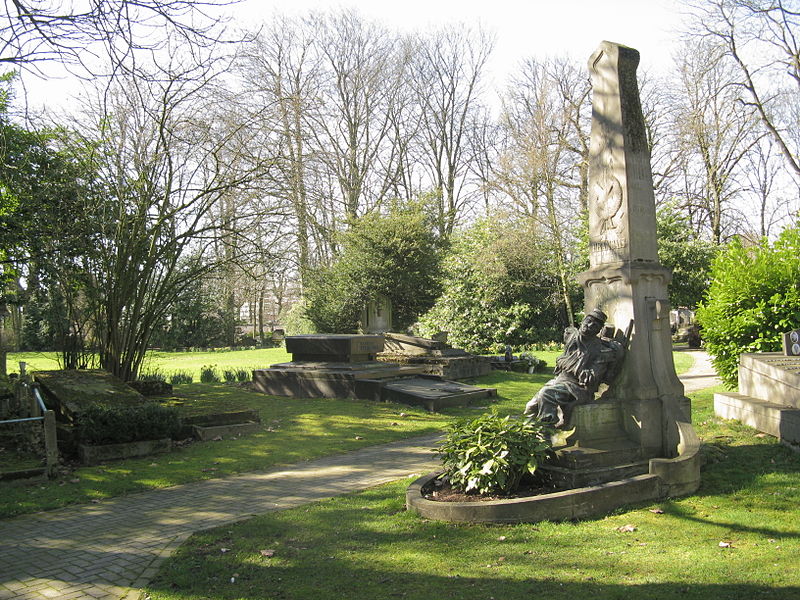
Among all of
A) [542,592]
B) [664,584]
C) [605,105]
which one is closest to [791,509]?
[664,584]

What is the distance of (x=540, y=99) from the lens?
1077 inches

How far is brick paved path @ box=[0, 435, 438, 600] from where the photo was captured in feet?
16.1

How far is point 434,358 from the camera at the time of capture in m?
18.0

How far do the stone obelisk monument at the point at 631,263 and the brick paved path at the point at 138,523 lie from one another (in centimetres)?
300

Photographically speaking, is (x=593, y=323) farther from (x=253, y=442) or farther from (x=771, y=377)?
(x=253, y=442)

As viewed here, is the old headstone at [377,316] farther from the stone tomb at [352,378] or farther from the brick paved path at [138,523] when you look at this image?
the brick paved path at [138,523]

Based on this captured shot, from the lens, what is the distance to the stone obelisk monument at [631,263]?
706 centimetres

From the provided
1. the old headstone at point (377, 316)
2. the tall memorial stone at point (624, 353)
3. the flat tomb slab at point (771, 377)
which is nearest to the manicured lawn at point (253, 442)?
the tall memorial stone at point (624, 353)

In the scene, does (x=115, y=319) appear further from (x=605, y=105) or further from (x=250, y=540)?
(x=605, y=105)

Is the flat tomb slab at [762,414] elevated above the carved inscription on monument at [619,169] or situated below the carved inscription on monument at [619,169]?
below

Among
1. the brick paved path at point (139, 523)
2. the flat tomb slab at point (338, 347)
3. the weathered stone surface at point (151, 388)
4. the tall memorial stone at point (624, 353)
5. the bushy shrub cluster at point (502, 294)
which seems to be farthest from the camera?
the bushy shrub cluster at point (502, 294)

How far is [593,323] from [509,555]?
305 cm

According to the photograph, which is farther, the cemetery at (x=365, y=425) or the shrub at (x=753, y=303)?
the shrub at (x=753, y=303)

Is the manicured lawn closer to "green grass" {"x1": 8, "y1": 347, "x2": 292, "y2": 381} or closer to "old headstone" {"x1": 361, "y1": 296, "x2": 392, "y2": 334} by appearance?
"green grass" {"x1": 8, "y1": 347, "x2": 292, "y2": 381}
